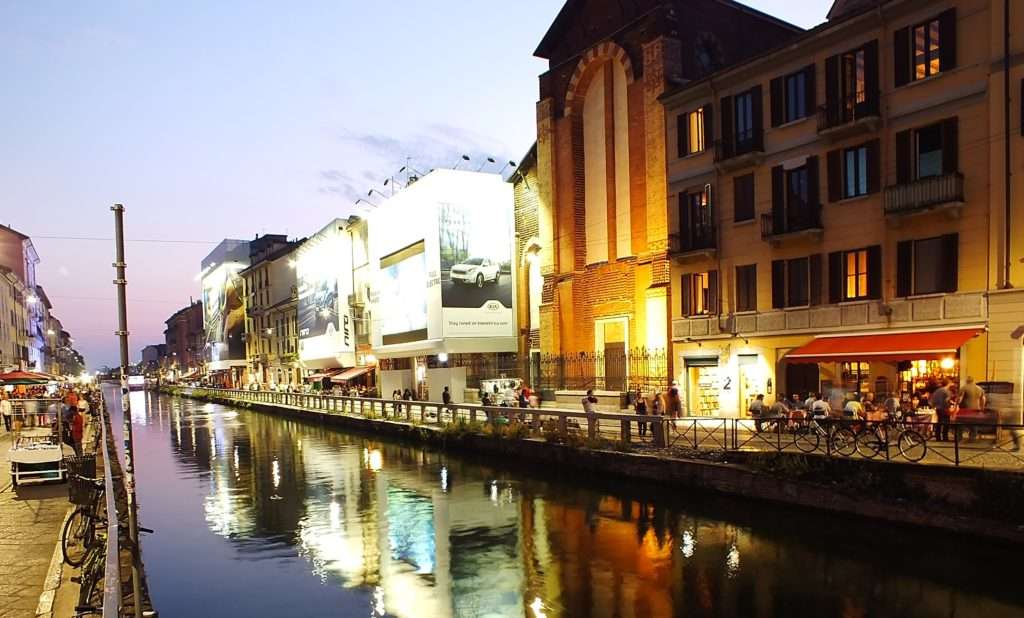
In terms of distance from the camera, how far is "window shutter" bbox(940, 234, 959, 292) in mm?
19781

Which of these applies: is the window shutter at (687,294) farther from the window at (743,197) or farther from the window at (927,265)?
the window at (927,265)

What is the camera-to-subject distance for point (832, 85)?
23141 millimetres

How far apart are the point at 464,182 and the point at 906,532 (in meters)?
32.8

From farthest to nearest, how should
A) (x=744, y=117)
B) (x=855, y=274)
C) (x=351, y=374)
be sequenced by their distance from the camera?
(x=351, y=374)
(x=744, y=117)
(x=855, y=274)

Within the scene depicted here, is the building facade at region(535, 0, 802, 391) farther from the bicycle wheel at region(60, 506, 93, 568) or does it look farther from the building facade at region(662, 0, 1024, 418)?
the bicycle wheel at region(60, 506, 93, 568)

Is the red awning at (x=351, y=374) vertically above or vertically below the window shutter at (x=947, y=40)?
below

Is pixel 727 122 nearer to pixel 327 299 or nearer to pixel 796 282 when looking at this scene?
pixel 796 282

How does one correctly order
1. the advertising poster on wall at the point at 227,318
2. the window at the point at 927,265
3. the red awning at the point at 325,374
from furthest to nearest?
1. the advertising poster on wall at the point at 227,318
2. the red awning at the point at 325,374
3. the window at the point at 927,265

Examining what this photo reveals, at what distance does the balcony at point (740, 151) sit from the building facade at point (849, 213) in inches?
2.4

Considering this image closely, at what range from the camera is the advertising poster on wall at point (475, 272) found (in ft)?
135

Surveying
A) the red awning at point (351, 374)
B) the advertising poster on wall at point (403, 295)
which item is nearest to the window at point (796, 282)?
the advertising poster on wall at point (403, 295)

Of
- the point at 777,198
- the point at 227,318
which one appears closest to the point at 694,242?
the point at 777,198

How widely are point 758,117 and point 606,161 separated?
9.87 meters

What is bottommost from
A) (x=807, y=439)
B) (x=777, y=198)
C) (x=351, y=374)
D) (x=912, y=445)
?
(x=807, y=439)
